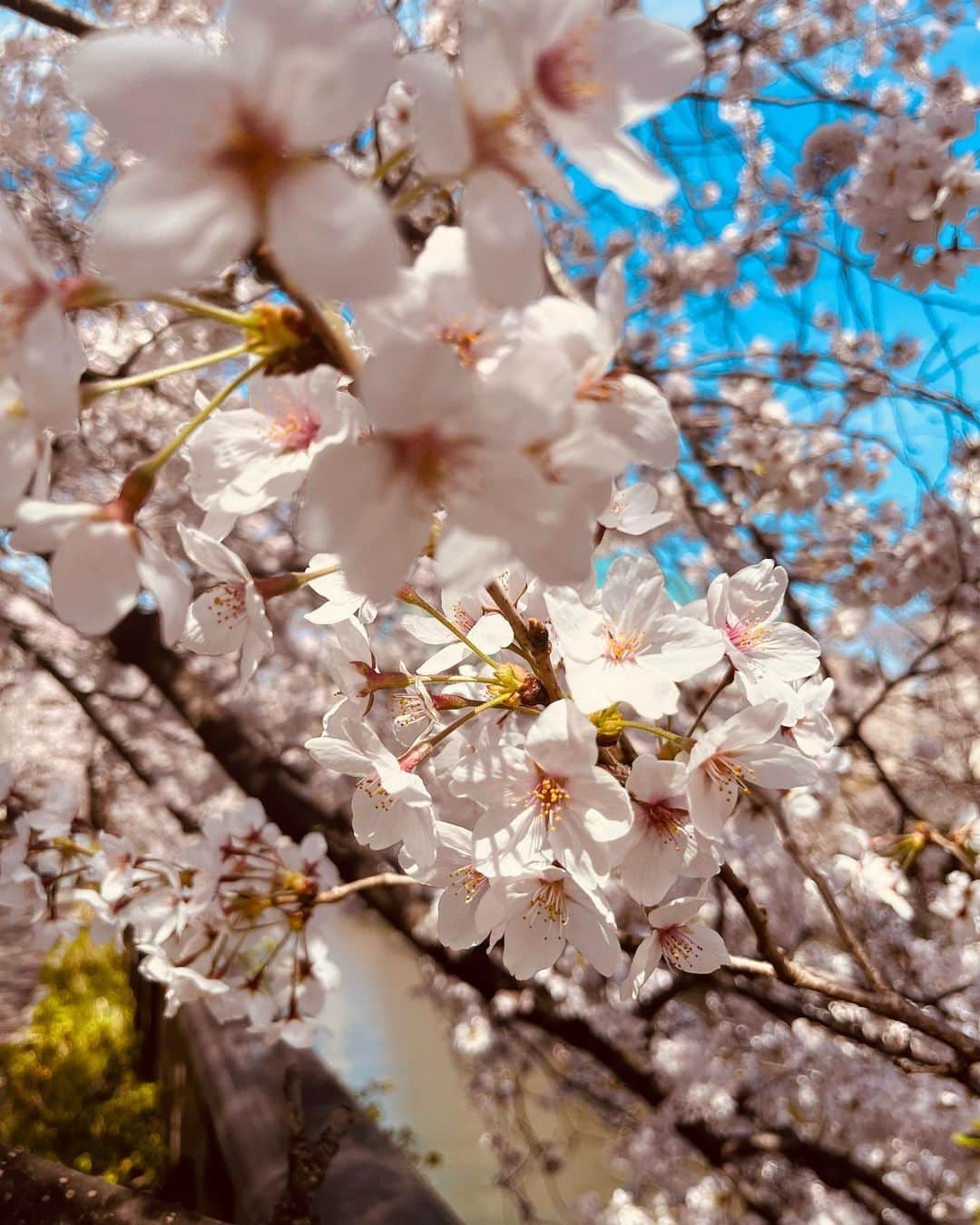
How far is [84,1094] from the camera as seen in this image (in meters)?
3.59

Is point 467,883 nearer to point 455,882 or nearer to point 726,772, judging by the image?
point 455,882

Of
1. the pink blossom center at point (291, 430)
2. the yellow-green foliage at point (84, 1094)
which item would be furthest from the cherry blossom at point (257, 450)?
the yellow-green foliage at point (84, 1094)

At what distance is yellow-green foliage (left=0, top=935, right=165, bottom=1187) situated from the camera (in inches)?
120

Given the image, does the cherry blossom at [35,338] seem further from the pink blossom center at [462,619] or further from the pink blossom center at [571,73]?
the pink blossom center at [462,619]

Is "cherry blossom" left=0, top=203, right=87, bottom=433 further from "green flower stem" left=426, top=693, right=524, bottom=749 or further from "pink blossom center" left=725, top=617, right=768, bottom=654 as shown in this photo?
"pink blossom center" left=725, top=617, right=768, bottom=654

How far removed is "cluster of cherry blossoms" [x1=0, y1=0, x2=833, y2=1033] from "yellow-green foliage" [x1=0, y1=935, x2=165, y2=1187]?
2645 millimetres

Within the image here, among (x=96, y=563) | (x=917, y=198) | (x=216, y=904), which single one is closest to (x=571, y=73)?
(x=96, y=563)

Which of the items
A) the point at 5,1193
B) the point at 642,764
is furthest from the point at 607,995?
the point at 642,764

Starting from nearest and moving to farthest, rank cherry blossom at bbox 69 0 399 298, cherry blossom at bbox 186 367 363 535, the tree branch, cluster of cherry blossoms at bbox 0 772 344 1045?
cherry blossom at bbox 69 0 399 298
cherry blossom at bbox 186 367 363 535
cluster of cherry blossoms at bbox 0 772 344 1045
the tree branch

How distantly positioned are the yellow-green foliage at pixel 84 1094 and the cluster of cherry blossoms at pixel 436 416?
2.64 m

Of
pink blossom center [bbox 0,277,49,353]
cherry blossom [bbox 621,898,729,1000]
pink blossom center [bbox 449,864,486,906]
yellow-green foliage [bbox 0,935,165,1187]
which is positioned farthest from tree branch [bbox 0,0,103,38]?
yellow-green foliage [bbox 0,935,165,1187]

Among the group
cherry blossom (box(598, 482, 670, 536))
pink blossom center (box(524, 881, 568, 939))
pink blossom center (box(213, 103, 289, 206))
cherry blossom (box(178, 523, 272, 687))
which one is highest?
pink blossom center (box(213, 103, 289, 206))

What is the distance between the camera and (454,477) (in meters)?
0.43

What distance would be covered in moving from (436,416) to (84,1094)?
4332 mm
